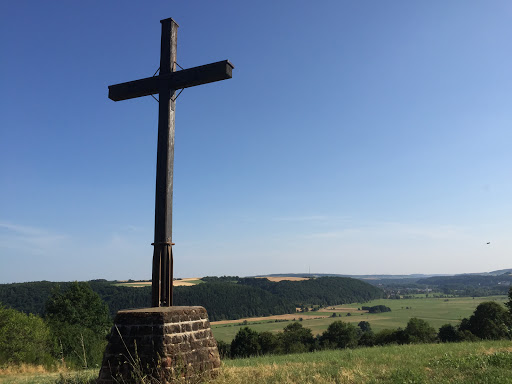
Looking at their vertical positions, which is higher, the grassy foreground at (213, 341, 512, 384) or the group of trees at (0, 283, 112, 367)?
the grassy foreground at (213, 341, 512, 384)

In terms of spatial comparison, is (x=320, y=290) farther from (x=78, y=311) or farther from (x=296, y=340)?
(x=78, y=311)

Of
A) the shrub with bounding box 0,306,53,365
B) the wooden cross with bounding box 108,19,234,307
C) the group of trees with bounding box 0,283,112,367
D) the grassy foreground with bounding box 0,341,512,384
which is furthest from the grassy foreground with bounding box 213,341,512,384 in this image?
the shrub with bounding box 0,306,53,365

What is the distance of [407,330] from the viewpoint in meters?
41.8

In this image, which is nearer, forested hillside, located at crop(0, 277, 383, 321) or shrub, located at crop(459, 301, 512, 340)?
shrub, located at crop(459, 301, 512, 340)

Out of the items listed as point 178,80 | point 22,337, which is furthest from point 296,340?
point 178,80

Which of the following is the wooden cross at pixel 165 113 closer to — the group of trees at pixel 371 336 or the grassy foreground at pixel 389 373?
the grassy foreground at pixel 389 373

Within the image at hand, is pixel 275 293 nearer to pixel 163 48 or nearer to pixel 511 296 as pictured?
pixel 511 296

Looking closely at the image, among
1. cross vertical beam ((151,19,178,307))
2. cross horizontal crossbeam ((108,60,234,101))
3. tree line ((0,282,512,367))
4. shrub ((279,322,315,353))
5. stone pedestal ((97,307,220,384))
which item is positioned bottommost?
shrub ((279,322,315,353))

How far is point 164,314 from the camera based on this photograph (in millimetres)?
5938

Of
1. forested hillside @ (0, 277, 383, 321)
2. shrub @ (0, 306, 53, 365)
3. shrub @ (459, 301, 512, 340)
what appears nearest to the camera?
shrub @ (0, 306, 53, 365)

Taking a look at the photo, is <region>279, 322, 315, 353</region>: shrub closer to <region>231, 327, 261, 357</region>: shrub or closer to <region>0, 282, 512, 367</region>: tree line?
<region>0, 282, 512, 367</region>: tree line

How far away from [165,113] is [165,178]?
1.39 metres

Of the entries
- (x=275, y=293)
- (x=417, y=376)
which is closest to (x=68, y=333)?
(x=417, y=376)

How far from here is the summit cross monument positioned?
229 inches
